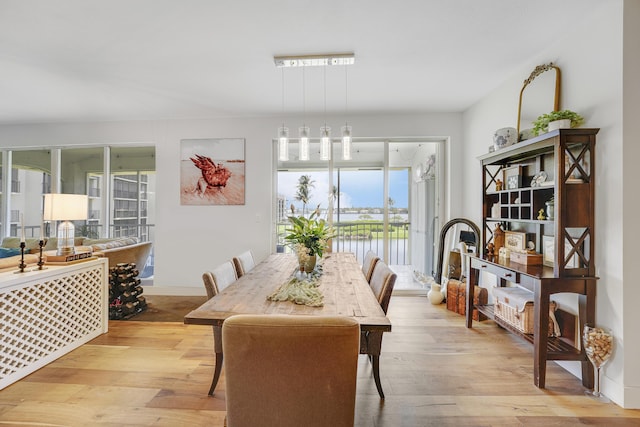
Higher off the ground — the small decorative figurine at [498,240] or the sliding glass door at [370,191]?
the sliding glass door at [370,191]

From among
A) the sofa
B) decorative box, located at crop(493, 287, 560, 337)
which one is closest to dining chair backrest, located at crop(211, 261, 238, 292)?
the sofa

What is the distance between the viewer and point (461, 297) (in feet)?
11.1

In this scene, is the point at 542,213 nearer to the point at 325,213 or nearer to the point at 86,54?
the point at 325,213

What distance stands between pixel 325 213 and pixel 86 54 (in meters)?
3.09

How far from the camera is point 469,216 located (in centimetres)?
386

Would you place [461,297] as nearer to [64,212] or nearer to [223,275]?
[223,275]

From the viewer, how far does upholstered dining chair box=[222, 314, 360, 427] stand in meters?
1.06

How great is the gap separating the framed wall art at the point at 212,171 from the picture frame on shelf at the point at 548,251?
11.4ft

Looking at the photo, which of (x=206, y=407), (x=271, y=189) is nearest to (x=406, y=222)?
(x=271, y=189)

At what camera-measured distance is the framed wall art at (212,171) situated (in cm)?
423

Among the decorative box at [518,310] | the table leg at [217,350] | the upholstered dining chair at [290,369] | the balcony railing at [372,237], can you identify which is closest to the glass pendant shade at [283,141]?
the table leg at [217,350]

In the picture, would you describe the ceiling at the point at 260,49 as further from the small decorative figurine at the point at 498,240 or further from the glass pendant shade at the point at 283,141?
the small decorative figurine at the point at 498,240

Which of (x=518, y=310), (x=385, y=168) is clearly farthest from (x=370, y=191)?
(x=518, y=310)

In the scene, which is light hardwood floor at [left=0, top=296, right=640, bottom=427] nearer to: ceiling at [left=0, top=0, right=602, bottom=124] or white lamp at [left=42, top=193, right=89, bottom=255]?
white lamp at [left=42, top=193, right=89, bottom=255]
